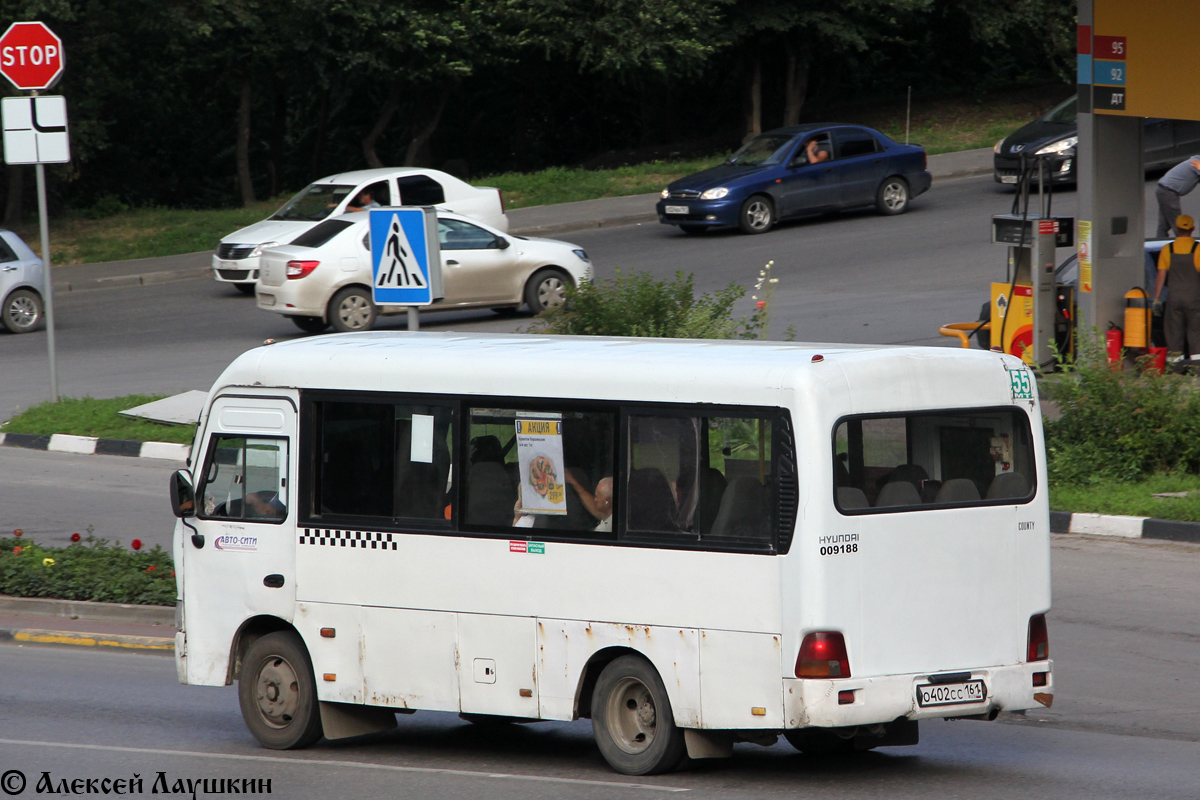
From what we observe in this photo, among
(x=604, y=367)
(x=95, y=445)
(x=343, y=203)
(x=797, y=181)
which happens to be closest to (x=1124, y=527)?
(x=604, y=367)

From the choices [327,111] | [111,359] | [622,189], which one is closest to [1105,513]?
[111,359]

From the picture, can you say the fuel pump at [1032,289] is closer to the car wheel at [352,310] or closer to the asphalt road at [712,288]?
the asphalt road at [712,288]

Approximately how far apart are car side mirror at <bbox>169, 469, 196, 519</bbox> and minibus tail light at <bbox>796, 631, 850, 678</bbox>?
3494 mm

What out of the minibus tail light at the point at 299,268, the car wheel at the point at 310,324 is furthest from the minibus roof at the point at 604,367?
the car wheel at the point at 310,324

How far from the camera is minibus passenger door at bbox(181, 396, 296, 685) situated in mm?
8195

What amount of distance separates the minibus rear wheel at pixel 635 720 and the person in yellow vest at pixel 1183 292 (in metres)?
10.6

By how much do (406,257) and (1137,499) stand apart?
20.2 feet

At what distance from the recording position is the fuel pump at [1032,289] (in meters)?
15.8

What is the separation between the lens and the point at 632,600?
23.7 feet

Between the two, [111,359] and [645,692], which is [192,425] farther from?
[645,692]

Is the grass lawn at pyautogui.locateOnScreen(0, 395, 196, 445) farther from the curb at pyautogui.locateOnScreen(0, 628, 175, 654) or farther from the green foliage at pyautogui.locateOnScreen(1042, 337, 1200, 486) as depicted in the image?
the green foliage at pyautogui.locateOnScreen(1042, 337, 1200, 486)

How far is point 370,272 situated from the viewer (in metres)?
21.0

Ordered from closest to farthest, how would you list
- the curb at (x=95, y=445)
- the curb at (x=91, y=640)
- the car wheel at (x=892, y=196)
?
the curb at (x=91, y=640) → the curb at (x=95, y=445) → the car wheel at (x=892, y=196)

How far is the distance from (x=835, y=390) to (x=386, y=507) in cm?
244
